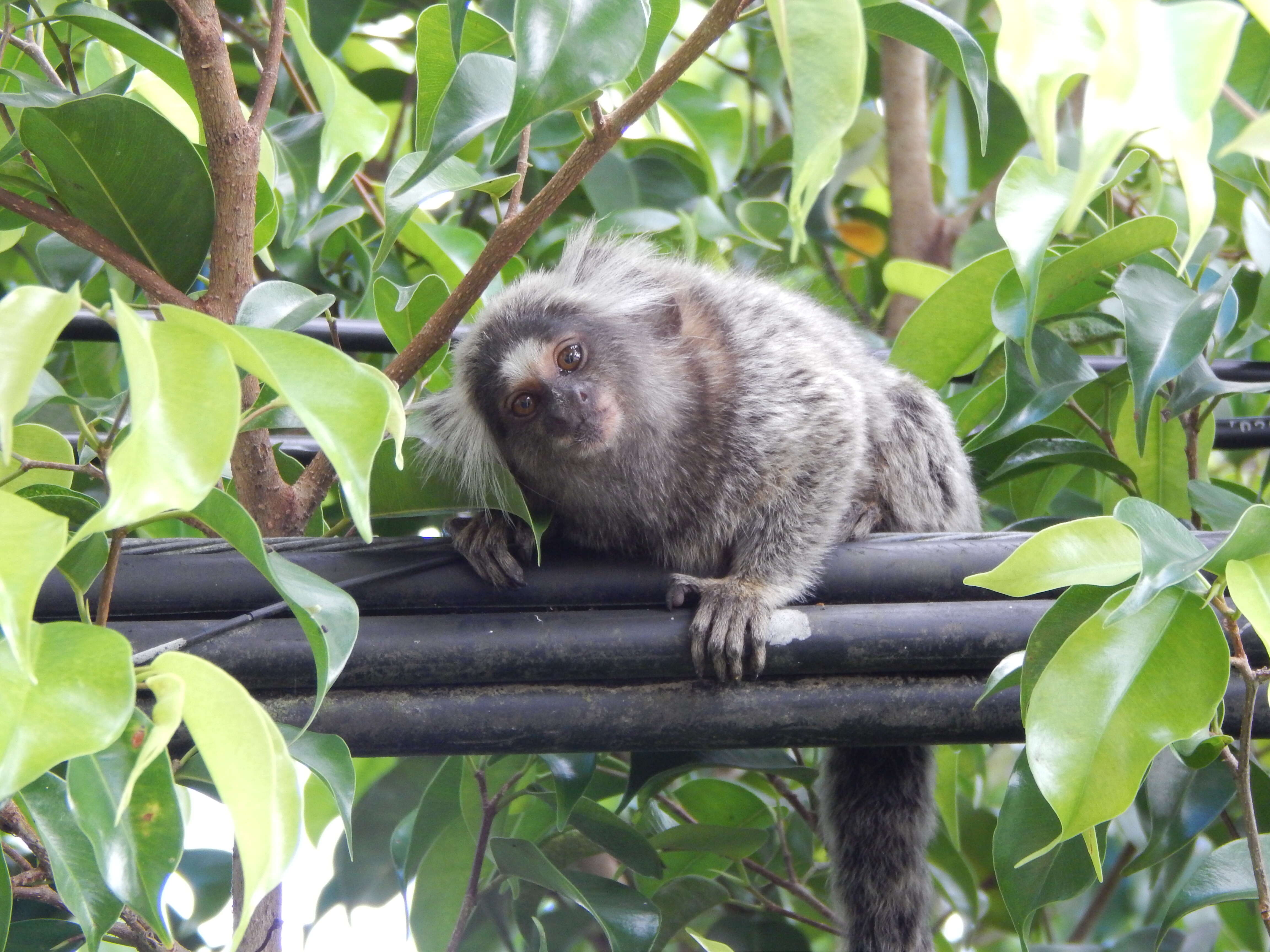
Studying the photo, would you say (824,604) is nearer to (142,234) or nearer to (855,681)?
(855,681)

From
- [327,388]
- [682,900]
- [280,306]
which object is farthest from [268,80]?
[682,900]

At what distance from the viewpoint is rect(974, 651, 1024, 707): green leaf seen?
1165mm

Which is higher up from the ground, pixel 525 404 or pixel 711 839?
pixel 525 404

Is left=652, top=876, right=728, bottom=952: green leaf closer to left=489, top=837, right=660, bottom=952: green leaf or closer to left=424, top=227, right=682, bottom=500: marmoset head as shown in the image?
left=489, top=837, right=660, bottom=952: green leaf

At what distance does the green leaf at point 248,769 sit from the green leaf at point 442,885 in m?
1.12

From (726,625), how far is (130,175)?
902 millimetres

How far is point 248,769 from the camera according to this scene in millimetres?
785

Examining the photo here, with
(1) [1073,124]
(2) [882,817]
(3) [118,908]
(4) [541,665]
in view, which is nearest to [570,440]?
(4) [541,665]

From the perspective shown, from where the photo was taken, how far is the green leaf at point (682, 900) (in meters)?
1.90

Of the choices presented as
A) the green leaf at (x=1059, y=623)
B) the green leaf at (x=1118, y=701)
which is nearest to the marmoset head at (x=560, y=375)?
the green leaf at (x=1059, y=623)

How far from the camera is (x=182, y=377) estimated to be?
763mm

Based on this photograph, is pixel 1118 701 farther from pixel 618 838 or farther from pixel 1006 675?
pixel 618 838

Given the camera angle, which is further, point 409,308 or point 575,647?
point 409,308

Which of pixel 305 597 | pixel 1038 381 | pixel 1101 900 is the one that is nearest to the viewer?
pixel 305 597
